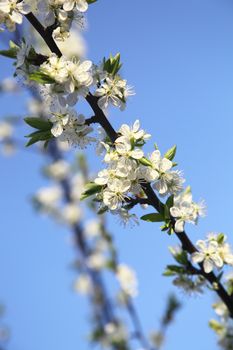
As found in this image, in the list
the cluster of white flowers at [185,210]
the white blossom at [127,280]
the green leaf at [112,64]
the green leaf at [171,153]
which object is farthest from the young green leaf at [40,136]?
the white blossom at [127,280]

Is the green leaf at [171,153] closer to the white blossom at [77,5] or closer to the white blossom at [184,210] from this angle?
the white blossom at [184,210]

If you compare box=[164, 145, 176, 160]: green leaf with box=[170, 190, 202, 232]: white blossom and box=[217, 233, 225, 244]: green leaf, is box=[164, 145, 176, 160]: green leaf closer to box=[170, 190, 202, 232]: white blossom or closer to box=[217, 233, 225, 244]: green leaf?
box=[170, 190, 202, 232]: white blossom

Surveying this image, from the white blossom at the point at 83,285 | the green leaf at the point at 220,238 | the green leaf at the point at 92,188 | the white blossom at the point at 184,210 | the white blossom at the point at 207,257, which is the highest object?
the white blossom at the point at 83,285

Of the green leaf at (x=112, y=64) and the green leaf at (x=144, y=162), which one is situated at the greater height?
the green leaf at (x=112, y=64)

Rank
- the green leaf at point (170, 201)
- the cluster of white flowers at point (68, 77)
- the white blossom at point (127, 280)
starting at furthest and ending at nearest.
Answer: the white blossom at point (127, 280)
the green leaf at point (170, 201)
the cluster of white flowers at point (68, 77)

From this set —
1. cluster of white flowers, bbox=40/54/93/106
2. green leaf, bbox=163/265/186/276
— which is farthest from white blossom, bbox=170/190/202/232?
cluster of white flowers, bbox=40/54/93/106

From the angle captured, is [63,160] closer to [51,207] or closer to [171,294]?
[51,207]

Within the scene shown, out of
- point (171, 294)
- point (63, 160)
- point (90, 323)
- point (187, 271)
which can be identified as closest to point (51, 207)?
point (63, 160)
